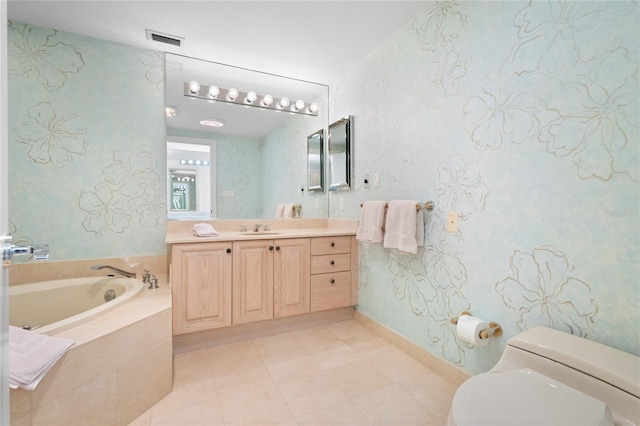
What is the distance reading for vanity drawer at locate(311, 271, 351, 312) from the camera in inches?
92.7

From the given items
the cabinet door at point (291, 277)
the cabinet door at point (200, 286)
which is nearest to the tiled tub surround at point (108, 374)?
the cabinet door at point (200, 286)

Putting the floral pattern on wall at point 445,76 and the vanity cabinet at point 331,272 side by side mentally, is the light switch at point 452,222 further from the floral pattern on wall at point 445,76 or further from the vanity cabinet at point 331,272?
the vanity cabinet at point 331,272

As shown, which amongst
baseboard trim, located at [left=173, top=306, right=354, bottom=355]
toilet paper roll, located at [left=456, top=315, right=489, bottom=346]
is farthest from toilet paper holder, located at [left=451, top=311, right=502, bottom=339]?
baseboard trim, located at [left=173, top=306, right=354, bottom=355]

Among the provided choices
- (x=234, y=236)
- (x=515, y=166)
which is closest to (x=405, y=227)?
(x=515, y=166)

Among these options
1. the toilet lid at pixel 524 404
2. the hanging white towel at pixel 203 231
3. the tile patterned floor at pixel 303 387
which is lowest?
the tile patterned floor at pixel 303 387

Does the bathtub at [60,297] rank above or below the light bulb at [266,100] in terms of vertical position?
below

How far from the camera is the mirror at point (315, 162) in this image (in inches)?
114

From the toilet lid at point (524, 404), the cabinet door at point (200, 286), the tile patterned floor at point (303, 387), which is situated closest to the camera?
the toilet lid at point (524, 404)

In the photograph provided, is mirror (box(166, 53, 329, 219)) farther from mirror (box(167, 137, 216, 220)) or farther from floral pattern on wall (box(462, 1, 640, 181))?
floral pattern on wall (box(462, 1, 640, 181))

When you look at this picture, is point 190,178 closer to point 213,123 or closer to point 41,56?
point 213,123

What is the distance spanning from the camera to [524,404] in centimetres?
84

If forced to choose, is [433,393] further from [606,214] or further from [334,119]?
[334,119]

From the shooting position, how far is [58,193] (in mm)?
2094

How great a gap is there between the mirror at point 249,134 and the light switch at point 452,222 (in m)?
1.43
